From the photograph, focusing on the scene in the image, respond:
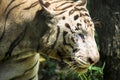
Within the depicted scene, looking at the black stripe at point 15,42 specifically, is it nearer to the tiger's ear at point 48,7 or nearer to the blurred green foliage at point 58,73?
the tiger's ear at point 48,7

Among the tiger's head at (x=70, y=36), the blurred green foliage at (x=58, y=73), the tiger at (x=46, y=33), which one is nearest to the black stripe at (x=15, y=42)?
the tiger at (x=46, y=33)

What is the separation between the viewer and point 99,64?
505 cm

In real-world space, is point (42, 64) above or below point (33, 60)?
below

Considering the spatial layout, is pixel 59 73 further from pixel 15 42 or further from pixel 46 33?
pixel 46 33

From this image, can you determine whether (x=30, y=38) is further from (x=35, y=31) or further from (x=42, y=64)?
(x=42, y=64)

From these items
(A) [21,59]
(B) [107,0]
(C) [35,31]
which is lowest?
(B) [107,0]

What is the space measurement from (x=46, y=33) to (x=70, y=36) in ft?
0.48

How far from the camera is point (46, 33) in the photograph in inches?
117

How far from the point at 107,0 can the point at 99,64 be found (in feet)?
2.44

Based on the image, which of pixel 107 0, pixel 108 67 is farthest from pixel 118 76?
pixel 107 0

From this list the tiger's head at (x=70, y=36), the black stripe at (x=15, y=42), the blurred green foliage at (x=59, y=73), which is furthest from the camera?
the blurred green foliage at (x=59, y=73)

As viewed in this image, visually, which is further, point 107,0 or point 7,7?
point 107,0

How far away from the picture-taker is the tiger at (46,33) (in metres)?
2.90

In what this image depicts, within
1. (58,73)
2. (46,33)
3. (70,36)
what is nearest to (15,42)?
(46,33)
